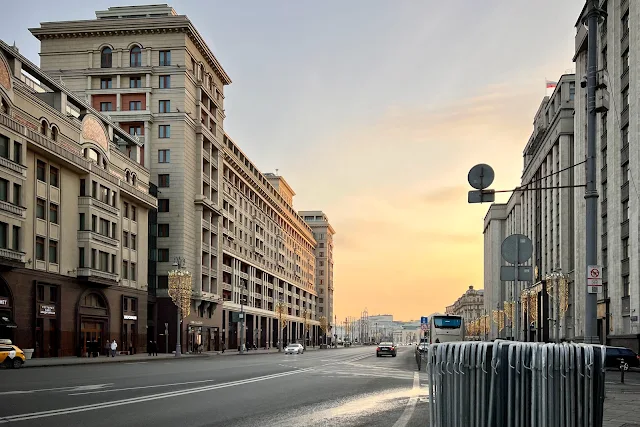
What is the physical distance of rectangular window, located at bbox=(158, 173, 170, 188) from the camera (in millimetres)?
72125

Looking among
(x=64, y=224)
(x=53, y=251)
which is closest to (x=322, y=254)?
(x=64, y=224)

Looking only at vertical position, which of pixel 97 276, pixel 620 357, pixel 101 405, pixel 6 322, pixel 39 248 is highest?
pixel 39 248

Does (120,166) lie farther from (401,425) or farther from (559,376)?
(559,376)

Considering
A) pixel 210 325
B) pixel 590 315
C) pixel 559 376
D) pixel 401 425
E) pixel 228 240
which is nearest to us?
pixel 559 376

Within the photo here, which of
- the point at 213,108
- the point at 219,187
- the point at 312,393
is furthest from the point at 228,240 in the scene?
the point at 312,393

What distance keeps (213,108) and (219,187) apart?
9.13 metres

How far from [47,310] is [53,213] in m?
6.77

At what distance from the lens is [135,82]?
72938mm

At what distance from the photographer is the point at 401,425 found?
1165 cm

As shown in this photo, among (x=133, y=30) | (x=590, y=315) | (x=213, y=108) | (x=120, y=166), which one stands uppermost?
(x=133, y=30)

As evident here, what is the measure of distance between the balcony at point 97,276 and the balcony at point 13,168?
1053 cm

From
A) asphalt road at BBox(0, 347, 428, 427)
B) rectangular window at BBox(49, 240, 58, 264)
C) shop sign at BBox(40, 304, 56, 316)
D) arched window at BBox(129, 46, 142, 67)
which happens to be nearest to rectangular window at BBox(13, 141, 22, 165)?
rectangular window at BBox(49, 240, 58, 264)

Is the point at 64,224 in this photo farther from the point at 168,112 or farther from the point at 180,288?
the point at 168,112

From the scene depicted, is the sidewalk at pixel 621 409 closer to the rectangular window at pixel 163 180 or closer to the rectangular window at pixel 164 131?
the rectangular window at pixel 163 180
